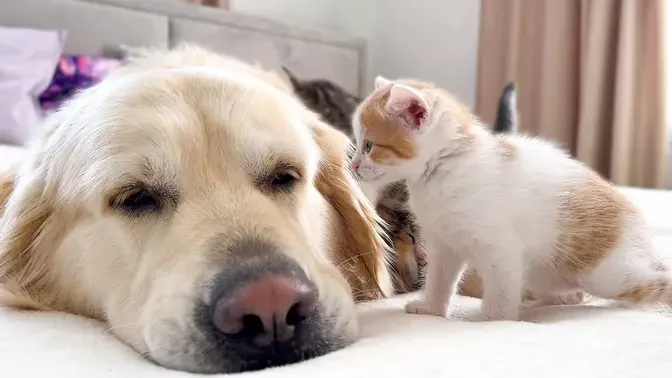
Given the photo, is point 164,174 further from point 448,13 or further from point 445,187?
point 448,13

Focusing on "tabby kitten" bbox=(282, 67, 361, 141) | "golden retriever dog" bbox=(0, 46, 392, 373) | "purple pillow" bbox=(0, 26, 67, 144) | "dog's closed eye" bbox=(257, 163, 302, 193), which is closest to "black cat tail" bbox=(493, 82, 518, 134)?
"tabby kitten" bbox=(282, 67, 361, 141)

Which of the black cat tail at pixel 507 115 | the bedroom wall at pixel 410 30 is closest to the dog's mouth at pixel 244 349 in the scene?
the black cat tail at pixel 507 115

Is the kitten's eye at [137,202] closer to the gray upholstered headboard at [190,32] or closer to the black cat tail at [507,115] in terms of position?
the gray upholstered headboard at [190,32]

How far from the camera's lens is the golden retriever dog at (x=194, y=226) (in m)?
0.98

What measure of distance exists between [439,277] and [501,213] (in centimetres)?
22

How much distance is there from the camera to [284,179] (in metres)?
1.39

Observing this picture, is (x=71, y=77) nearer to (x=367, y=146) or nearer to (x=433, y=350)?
(x=367, y=146)

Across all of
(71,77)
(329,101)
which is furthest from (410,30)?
(71,77)

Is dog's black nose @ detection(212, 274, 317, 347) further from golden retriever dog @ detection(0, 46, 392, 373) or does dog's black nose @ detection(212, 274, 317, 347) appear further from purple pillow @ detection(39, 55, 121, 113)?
purple pillow @ detection(39, 55, 121, 113)

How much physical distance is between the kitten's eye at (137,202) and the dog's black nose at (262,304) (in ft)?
1.03

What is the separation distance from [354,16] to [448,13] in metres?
0.90

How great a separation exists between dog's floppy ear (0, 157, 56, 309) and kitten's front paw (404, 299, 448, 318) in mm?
754

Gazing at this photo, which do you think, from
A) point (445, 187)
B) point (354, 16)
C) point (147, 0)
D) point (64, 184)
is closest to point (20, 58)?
point (147, 0)

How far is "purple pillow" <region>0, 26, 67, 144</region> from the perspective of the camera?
2791mm
